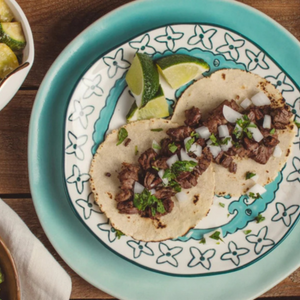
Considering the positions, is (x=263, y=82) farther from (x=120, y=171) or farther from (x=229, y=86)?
(x=120, y=171)

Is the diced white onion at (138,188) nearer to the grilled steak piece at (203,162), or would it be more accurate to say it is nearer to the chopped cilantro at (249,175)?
the grilled steak piece at (203,162)

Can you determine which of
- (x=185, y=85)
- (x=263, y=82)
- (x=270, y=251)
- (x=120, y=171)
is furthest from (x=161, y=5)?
(x=270, y=251)

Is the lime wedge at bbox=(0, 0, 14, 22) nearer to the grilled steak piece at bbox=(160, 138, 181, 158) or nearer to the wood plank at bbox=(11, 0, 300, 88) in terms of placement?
the wood plank at bbox=(11, 0, 300, 88)

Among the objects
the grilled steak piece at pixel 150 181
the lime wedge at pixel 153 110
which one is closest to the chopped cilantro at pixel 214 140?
the lime wedge at pixel 153 110

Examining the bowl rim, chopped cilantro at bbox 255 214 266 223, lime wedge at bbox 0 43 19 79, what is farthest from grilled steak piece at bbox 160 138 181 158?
the bowl rim

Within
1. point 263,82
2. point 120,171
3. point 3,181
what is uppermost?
point 263,82

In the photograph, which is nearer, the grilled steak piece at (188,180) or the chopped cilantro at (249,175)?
the grilled steak piece at (188,180)

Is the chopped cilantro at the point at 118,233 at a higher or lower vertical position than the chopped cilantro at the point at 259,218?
higher
